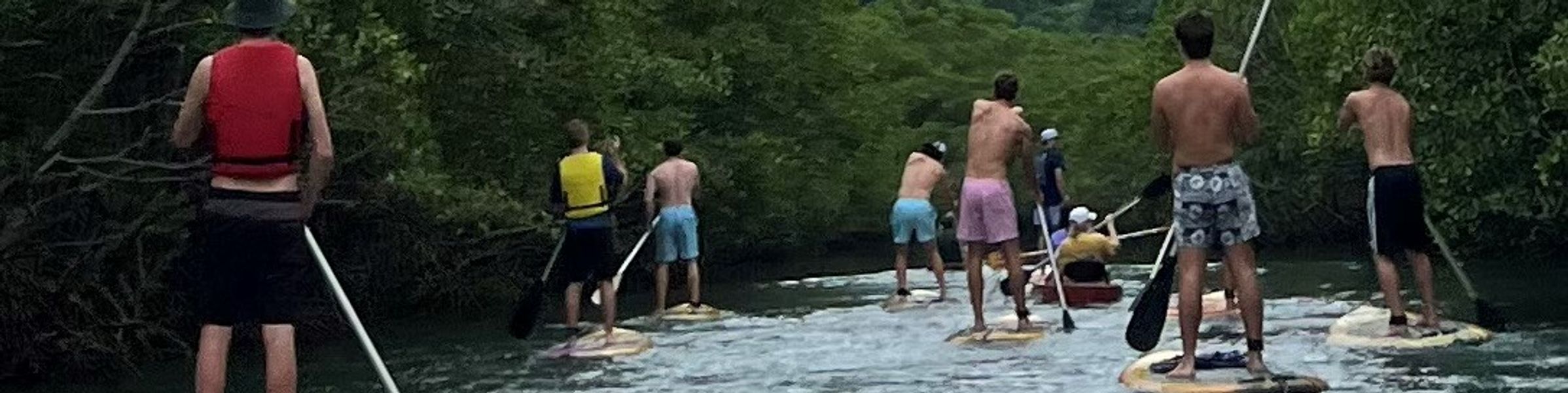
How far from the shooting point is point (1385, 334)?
13273 mm

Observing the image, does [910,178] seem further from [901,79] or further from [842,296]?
[901,79]

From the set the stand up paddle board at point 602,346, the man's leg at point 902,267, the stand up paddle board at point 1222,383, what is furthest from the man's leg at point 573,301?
the stand up paddle board at point 1222,383

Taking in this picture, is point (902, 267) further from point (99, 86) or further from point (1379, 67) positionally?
point (1379, 67)

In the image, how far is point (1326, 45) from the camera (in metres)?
31.2

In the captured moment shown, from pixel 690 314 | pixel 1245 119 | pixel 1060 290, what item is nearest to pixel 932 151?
pixel 690 314

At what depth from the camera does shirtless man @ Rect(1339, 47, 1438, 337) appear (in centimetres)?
1309

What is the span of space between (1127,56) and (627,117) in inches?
1736

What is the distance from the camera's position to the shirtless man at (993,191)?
48.3 feet

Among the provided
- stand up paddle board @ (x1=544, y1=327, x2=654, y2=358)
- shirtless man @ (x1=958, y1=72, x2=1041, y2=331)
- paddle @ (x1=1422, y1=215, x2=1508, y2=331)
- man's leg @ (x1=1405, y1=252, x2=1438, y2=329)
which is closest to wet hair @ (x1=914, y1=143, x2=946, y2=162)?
stand up paddle board @ (x1=544, y1=327, x2=654, y2=358)

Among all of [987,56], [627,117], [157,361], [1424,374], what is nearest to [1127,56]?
[987,56]

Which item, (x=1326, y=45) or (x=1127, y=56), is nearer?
(x=1326, y=45)

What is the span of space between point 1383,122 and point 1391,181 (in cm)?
30

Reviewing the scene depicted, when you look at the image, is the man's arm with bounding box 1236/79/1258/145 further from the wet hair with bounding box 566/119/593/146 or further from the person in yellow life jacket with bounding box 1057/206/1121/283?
the person in yellow life jacket with bounding box 1057/206/1121/283

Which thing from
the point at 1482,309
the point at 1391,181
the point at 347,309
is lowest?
the point at 1482,309
